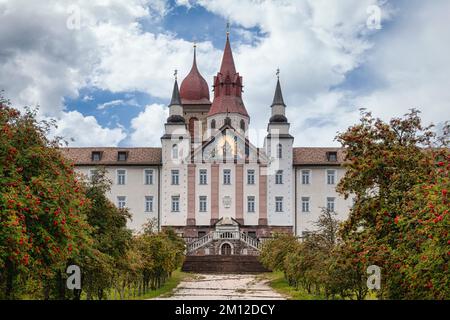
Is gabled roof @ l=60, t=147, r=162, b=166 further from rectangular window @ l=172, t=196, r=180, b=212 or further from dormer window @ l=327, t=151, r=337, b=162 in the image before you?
dormer window @ l=327, t=151, r=337, b=162

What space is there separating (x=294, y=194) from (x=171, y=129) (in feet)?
42.0

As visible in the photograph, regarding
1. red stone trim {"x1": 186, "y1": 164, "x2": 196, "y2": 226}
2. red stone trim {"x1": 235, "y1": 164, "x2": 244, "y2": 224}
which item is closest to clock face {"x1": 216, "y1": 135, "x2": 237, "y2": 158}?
red stone trim {"x1": 235, "y1": 164, "x2": 244, "y2": 224}

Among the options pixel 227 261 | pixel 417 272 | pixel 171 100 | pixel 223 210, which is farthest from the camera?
pixel 171 100

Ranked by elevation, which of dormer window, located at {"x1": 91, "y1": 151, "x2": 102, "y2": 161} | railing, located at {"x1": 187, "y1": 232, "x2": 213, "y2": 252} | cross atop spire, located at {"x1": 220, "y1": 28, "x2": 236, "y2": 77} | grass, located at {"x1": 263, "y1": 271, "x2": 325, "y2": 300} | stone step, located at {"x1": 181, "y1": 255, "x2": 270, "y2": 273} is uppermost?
cross atop spire, located at {"x1": 220, "y1": 28, "x2": 236, "y2": 77}

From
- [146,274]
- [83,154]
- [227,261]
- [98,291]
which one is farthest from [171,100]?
[98,291]

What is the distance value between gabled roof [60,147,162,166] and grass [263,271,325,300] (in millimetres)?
19331

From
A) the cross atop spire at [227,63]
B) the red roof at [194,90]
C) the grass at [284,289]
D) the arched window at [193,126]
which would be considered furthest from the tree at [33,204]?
the red roof at [194,90]

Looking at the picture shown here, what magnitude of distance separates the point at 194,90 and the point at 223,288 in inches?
1726

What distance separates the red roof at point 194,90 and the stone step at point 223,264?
2833 centimetres

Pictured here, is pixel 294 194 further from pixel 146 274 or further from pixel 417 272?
pixel 417 272

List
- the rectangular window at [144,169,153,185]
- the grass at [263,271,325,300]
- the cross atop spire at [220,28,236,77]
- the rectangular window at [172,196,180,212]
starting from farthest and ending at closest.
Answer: the cross atop spire at [220,28,236,77], the rectangular window at [144,169,153,185], the rectangular window at [172,196,180,212], the grass at [263,271,325,300]

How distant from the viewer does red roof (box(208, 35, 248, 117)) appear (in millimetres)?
63250

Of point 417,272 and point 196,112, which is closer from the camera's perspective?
point 417,272

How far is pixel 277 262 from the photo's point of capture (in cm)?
3675
